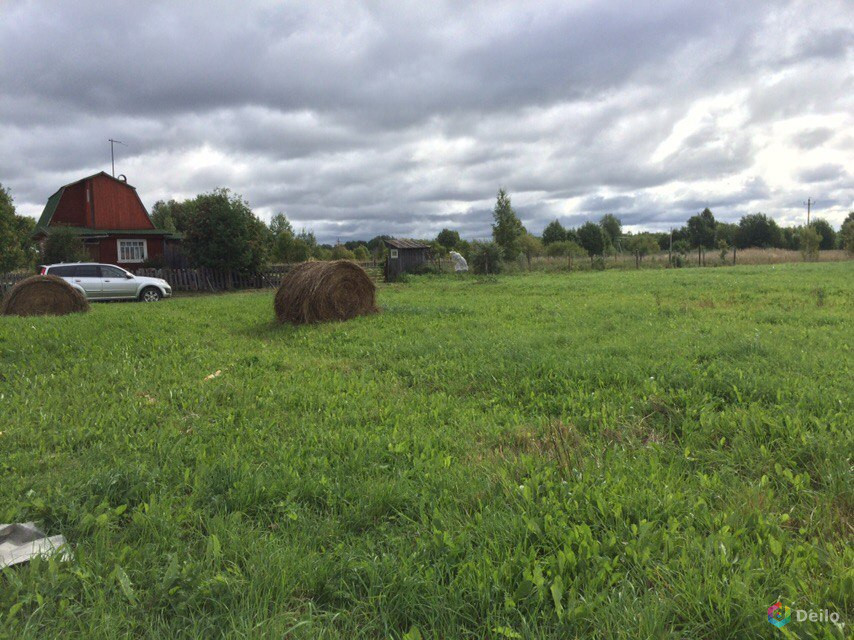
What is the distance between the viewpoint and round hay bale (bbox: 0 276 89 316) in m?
13.1

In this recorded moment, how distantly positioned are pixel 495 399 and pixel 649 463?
1.94 m

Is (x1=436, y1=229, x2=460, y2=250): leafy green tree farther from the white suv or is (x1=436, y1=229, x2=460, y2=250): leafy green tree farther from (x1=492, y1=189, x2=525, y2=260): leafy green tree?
the white suv

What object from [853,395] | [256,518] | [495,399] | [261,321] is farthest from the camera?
[261,321]

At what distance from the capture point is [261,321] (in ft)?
39.0

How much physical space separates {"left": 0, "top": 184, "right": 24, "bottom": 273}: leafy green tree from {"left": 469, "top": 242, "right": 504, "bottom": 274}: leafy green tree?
82.7 ft

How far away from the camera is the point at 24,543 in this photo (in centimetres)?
282

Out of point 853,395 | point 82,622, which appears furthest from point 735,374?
point 82,622

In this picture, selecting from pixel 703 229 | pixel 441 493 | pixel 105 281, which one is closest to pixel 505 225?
pixel 105 281

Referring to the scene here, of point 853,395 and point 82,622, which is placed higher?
point 853,395

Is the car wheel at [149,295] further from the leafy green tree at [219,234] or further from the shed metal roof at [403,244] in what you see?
the shed metal roof at [403,244]

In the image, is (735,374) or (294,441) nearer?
(294,441)

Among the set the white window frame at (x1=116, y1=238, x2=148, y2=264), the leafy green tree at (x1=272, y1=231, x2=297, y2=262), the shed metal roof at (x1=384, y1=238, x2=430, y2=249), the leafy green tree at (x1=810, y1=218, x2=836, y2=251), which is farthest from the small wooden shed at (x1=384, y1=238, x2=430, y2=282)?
the leafy green tree at (x1=810, y1=218, x2=836, y2=251)

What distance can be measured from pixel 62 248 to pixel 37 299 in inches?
628

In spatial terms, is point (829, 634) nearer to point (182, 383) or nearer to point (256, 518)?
point (256, 518)
